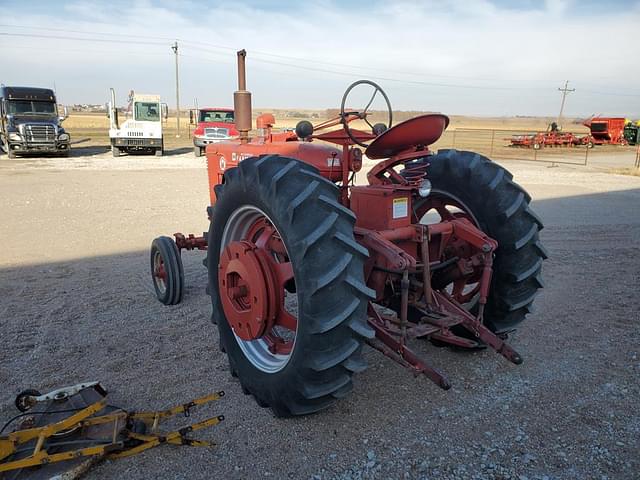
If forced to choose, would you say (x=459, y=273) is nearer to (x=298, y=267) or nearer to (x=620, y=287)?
(x=298, y=267)

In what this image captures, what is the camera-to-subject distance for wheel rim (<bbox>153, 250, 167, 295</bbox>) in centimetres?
492

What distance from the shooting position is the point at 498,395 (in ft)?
10.7

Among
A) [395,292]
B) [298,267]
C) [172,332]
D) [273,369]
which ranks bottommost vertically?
[172,332]

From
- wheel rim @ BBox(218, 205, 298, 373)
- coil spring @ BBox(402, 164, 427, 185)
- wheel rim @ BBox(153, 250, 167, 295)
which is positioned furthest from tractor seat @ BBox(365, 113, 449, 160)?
wheel rim @ BBox(153, 250, 167, 295)

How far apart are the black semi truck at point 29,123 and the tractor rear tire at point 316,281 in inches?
764

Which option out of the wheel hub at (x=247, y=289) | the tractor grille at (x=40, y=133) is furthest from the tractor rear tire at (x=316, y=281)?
the tractor grille at (x=40, y=133)

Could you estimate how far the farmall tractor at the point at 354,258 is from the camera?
249 centimetres

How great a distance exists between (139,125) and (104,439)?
19877 millimetres

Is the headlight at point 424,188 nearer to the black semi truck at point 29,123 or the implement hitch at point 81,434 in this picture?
the implement hitch at point 81,434

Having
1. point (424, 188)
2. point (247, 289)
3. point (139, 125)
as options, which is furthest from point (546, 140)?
point (247, 289)

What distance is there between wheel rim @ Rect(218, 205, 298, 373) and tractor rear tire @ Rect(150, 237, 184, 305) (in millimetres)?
1487

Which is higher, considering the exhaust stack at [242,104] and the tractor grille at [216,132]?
the exhaust stack at [242,104]

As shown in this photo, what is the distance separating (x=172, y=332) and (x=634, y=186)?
Result: 13.9 metres

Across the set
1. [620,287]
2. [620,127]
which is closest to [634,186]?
[620,287]
